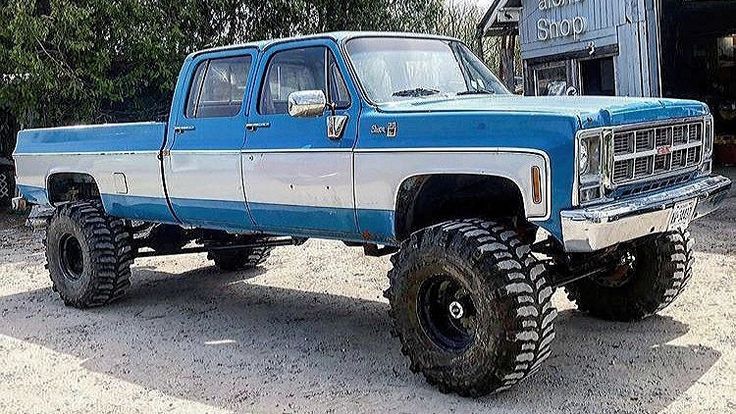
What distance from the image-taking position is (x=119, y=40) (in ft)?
42.5

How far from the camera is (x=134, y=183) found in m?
6.90

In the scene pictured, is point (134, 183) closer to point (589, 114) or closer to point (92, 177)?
point (92, 177)

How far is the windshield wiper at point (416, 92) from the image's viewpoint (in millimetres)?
5363

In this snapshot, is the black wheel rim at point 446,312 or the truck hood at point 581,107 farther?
the black wheel rim at point 446,312

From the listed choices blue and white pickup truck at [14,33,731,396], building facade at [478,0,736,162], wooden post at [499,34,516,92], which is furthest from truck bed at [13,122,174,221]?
wooden post at [499,34,516,92]

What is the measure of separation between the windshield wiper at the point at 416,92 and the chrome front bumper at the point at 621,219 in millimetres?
1587

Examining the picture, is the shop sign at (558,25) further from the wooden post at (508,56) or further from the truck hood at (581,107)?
the truck hood at (581,107)

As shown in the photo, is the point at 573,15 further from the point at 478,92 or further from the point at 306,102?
the point at 306,102

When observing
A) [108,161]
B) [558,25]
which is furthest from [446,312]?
[558,25]

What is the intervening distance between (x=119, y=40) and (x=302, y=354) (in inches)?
349

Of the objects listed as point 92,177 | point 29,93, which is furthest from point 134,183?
point 29,93

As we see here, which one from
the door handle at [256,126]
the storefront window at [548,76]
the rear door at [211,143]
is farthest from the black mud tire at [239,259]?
the storefront window at [548,76]

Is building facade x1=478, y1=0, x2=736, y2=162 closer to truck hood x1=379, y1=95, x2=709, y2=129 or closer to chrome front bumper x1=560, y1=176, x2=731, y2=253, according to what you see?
truck hood x1=379, y1=95, x2=709, y2=129

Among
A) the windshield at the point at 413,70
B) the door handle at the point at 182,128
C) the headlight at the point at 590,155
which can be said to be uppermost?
the windshield at the point at 413,70
